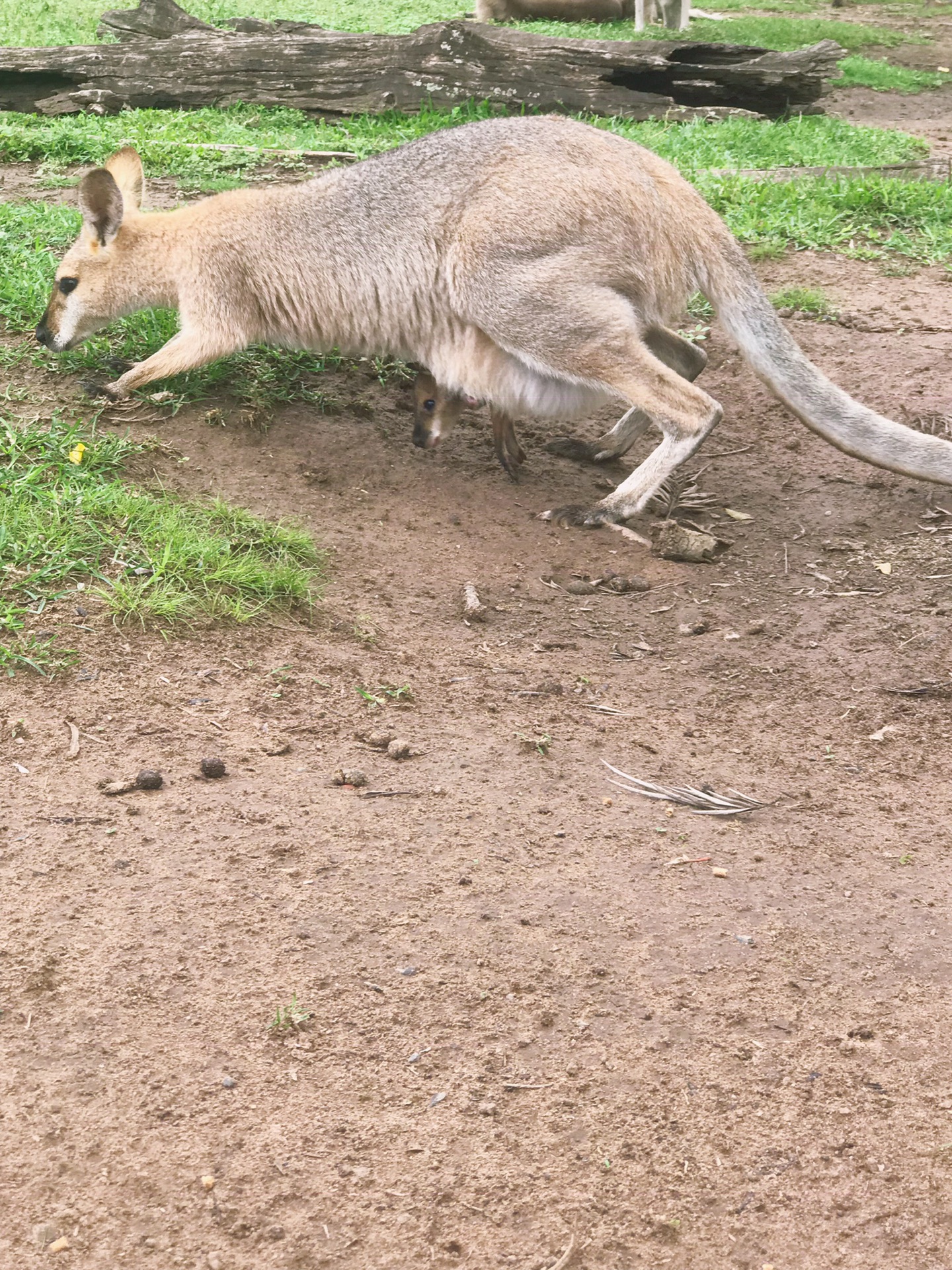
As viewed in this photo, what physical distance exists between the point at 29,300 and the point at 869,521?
374 cm

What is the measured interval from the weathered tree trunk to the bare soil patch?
521 centimetres

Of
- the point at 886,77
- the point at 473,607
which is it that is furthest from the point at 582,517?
the point at 886,77

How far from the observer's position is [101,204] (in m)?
5.08

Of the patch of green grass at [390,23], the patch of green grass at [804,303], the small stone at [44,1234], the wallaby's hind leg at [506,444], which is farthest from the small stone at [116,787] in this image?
the patch of green grass at [390,23]

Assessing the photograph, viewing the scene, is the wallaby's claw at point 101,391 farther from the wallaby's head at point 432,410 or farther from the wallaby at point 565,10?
the wallaby at point 565,10

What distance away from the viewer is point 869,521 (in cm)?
495

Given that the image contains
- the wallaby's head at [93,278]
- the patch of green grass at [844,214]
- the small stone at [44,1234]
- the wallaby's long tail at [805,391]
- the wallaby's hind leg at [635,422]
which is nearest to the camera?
the small stone at [44,1234]

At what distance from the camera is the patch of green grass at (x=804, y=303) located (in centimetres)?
619

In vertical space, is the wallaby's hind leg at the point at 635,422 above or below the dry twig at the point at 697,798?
above

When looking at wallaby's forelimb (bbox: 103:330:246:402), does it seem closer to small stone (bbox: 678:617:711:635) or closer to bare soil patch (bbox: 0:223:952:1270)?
bare soil patch (bbox: 0:223:952:1270)

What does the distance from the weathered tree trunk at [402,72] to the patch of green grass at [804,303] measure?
3388mm

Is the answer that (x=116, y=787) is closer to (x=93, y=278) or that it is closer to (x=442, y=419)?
A: (x=442, y=419)

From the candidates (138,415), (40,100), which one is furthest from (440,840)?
(40,100)

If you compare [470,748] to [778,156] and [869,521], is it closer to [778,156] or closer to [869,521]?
[869,521]
